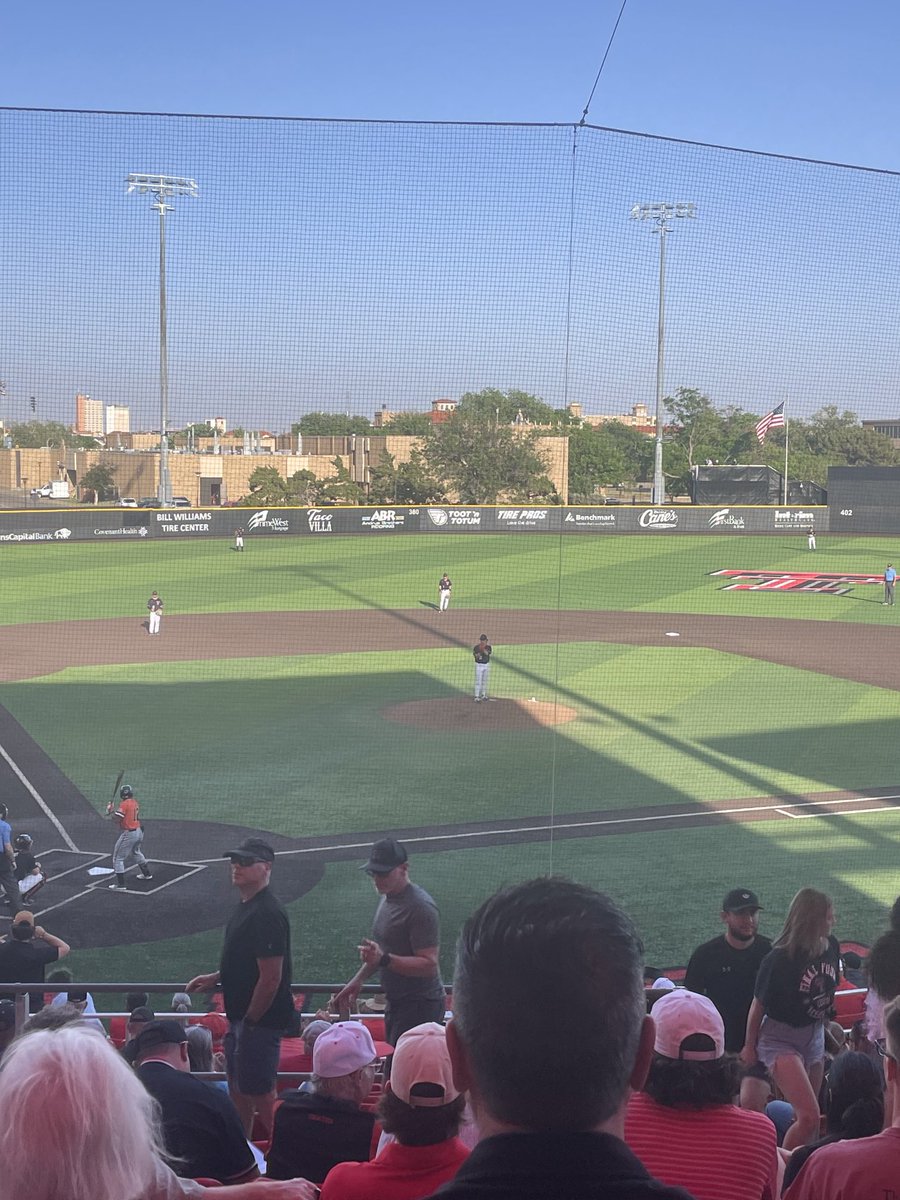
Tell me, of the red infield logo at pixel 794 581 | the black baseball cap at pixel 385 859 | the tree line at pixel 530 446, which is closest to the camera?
the black baseball cap at pixel 385 859

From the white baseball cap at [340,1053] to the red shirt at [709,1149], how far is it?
1067 millimetres

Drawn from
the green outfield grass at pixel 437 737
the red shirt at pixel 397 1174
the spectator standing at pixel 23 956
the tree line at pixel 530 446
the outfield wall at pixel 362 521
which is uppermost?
the tree line at pixel 530 446

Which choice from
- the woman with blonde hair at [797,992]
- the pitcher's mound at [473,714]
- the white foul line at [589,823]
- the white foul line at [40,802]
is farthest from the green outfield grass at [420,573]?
the woman with blonde hair at [797,992]

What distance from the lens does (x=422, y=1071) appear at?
2598 mm

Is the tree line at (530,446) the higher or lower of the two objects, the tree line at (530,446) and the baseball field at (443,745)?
the higher

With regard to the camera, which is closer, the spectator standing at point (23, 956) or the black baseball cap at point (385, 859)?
the black baseball cap at point (385, 859)

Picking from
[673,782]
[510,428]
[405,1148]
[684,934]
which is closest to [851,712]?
[673,782]

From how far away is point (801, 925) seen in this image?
4699 mm

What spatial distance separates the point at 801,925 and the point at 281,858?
23.4 feet

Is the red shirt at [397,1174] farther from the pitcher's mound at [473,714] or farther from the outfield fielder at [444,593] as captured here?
the outfield fielder at [444,593]

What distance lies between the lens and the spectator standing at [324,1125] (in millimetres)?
3445

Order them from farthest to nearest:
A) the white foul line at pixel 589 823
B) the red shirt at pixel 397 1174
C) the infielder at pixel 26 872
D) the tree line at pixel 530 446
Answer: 1. the tree line at pixel 530 446
2. the white foul line at pixel 589 823
3. the infielder at pixel 26 872
4. the red shirt at pixel 397 1174

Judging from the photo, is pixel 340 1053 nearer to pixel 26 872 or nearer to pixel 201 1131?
pixel 201 1131

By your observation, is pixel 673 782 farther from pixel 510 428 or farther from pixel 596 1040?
pixel 596 1040
